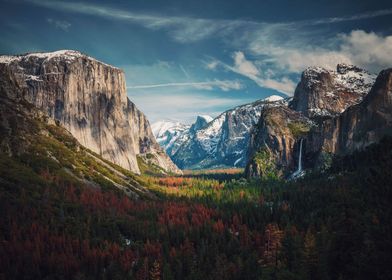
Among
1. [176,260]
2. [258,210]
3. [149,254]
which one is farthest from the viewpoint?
[258,210]

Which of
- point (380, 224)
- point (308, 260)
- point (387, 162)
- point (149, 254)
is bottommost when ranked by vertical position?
point (149, 254)

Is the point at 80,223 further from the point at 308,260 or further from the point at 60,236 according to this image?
the point at 308,260

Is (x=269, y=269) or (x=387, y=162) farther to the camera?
(x=269, y=269)

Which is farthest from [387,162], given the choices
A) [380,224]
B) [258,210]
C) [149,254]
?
[258,210]

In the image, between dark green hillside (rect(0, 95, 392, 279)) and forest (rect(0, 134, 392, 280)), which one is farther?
dark green hillside (rect(0, 95, 392, 279))

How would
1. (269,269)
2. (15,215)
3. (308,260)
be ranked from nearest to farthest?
(308,260) < (269,269) < (15,215)

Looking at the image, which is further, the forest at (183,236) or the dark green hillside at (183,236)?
the dark green hillside at (183,236)

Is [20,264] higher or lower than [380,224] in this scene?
lower

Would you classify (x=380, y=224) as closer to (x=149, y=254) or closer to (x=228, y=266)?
(x=228, y=266)
